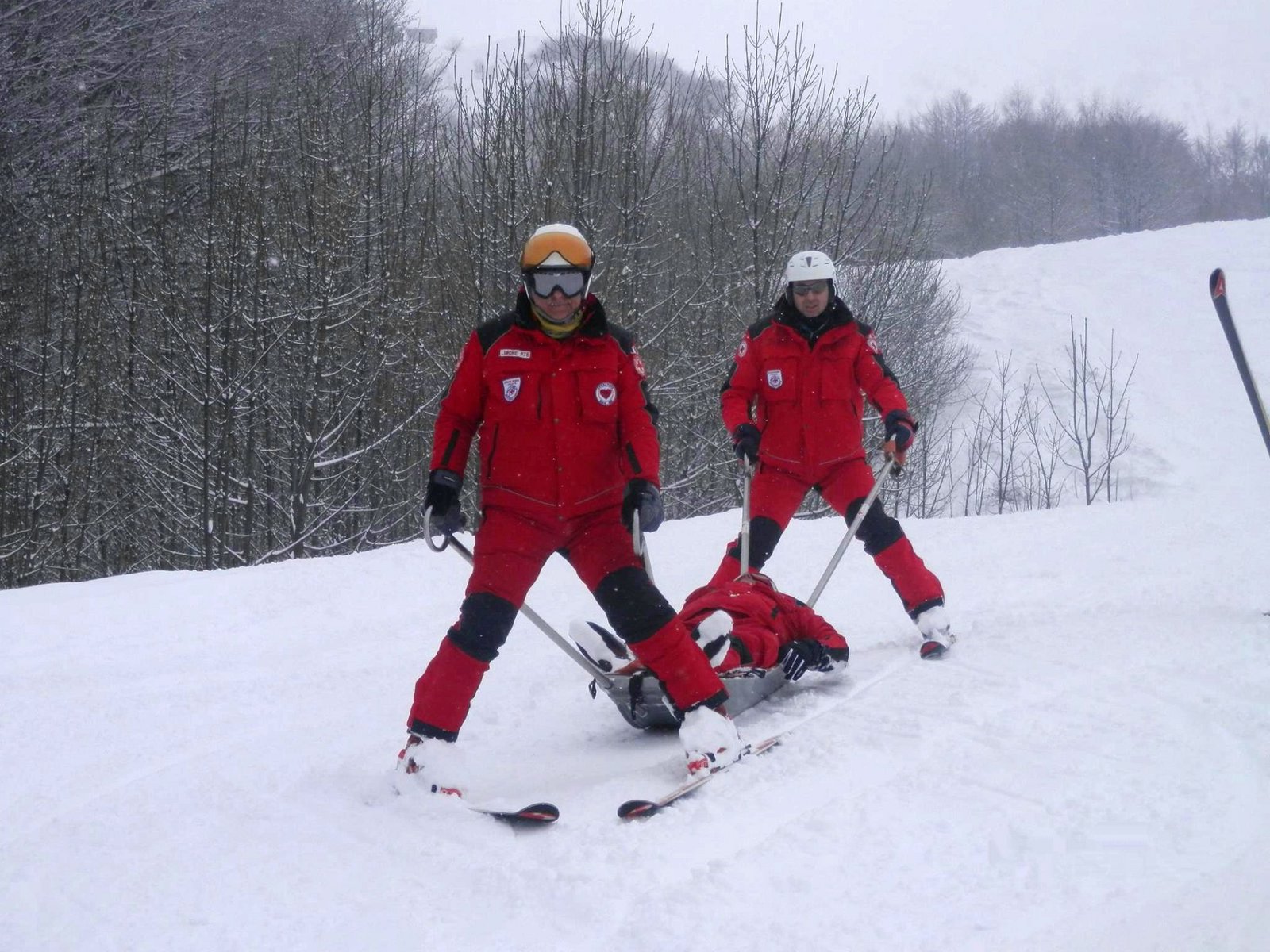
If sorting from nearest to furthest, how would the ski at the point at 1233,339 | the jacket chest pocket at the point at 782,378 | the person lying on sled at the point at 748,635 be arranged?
the person lying on sled at the point at 748,635, the ski at the point at 1233,339, the jacket chest pocket at the point at 782,378

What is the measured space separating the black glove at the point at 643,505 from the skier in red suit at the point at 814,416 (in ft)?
5.43

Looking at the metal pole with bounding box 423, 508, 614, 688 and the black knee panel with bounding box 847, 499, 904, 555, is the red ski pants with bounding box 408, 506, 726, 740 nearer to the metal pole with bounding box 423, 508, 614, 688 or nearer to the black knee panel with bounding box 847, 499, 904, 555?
the metal pole with bounding box 423, 508, 614, 688

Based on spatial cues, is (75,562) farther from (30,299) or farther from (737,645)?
(737,645)

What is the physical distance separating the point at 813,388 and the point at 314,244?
9.22 meters

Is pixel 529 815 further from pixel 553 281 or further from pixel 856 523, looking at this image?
pixel 856 523

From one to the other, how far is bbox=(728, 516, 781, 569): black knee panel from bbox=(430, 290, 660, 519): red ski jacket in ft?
5.42

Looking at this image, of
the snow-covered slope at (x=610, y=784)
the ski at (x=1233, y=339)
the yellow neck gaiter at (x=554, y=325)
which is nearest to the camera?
the snow-covered slope at (x=610, y=784)

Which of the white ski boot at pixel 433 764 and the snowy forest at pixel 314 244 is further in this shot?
the snowy forest at pixel 314 244

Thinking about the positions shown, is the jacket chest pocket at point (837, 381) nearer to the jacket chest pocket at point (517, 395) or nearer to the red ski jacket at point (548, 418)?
the red ski jacket at point (548, 418)

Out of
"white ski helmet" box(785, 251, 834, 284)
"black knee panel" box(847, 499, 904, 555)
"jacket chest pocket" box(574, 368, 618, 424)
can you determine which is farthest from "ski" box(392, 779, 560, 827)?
"white ski helmet" box(785, 251, 834, 284)

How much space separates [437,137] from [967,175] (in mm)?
41543

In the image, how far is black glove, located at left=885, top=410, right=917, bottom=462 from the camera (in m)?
5.33

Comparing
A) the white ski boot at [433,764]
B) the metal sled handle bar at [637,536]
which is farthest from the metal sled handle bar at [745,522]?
the white ski boot at [433,764]

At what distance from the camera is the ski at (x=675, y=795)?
10.4ft
